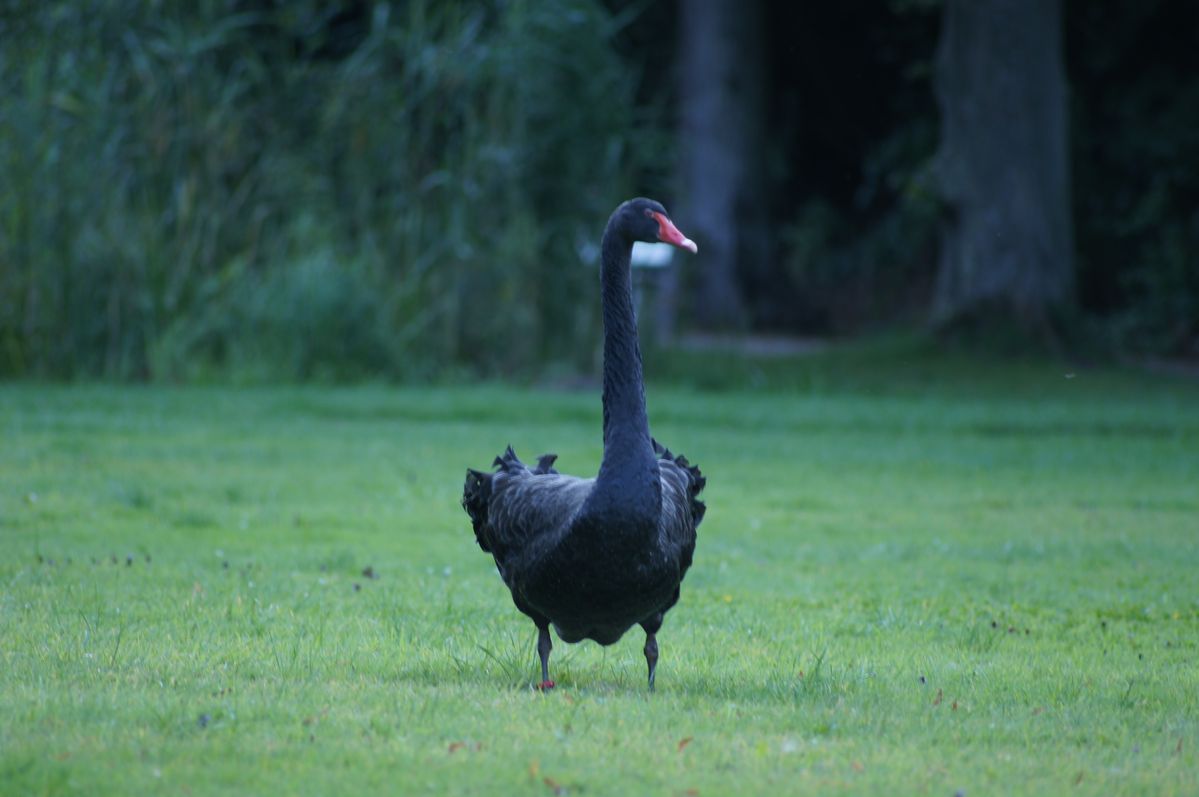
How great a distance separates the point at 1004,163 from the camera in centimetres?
2088

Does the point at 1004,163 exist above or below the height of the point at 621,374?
above

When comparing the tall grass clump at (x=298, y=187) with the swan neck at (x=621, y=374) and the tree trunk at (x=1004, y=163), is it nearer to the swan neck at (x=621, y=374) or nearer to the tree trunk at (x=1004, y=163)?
the tree trunk at (x=1004, y=163)

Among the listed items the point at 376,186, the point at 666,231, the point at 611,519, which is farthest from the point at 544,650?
the point at 376,186

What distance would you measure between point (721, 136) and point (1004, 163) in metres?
7.60

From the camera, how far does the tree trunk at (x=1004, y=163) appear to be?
67.6 ft

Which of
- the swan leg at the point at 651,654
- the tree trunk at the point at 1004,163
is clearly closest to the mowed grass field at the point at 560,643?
the swan leg at the point at 651,654

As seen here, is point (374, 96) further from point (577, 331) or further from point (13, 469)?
point (13, 469)

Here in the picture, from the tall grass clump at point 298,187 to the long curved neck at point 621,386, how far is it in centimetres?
1154

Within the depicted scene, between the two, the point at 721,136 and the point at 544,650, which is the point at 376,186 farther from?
the point at 544,650

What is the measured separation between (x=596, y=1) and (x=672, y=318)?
391 centimetres

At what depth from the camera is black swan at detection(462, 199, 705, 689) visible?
18.2 ft

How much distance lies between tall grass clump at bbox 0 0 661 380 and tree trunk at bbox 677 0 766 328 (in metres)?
7.52

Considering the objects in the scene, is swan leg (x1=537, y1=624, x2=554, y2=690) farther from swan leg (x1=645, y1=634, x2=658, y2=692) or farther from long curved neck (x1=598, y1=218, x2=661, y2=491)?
long curved neck (x1=598, y1=218, x2=661, y2=491)

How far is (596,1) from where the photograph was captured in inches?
794
